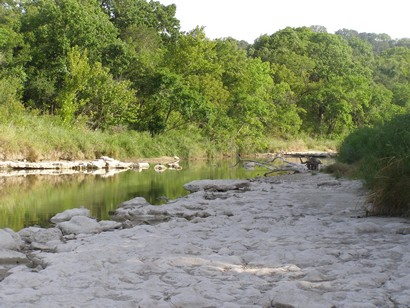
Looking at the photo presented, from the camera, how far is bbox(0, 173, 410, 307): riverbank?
337 centimetres

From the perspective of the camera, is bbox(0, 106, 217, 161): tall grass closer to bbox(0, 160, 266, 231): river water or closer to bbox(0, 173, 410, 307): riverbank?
bbox(0, 160, 266, 231): river water

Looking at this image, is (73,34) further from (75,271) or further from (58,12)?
(75,271)

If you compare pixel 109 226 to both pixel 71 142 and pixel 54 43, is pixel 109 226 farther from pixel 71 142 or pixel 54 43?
pixel 54 43

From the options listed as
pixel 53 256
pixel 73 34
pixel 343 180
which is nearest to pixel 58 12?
pixel 73 34

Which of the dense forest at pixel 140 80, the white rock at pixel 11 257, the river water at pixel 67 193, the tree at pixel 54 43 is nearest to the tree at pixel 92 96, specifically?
the dense forest at pixel 140 80

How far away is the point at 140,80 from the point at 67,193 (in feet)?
61.8

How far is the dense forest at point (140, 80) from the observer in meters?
26.9

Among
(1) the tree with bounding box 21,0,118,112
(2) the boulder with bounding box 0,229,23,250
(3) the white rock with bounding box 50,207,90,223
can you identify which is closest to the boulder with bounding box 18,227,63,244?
(2) the boulder with bounding box 0,229,23,250

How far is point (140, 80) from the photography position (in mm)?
29953

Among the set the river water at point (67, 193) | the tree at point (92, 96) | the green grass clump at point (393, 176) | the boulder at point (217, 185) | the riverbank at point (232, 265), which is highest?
the tree at point (92, 96)

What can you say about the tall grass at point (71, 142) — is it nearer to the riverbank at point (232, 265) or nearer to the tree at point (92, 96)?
the tree at point (92, 96)

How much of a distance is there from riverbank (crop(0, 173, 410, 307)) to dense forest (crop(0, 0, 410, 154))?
51.1 ft

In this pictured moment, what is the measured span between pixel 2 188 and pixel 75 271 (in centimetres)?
975

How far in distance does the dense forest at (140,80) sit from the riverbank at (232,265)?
15.6 metres
